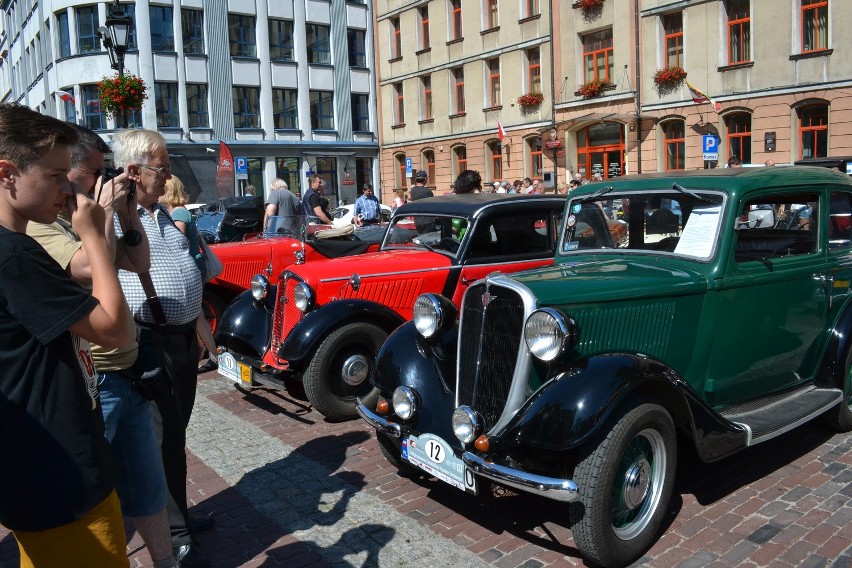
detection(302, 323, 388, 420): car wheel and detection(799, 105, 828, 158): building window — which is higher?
detection(799, 105, 828, 158): building window

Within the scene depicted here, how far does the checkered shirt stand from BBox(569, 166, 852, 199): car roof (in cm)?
282

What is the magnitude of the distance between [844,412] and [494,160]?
81.3 feet

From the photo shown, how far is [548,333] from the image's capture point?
338 centimetres

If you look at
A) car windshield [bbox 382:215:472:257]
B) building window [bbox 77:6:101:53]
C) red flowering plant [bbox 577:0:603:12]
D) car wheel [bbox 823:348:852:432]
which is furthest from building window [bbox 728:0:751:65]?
building window [bbox 77:6:101:53]

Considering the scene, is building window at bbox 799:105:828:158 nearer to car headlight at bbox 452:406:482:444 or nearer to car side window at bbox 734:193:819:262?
car side window at bbox 734:193:819:262

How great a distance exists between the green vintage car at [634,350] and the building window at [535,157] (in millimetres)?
21976

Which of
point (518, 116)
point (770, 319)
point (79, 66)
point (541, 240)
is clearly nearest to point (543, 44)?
point (518, 116)

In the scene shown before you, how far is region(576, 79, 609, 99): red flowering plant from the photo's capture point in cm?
2359

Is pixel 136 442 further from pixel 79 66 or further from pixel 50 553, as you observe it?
pixel 79 66

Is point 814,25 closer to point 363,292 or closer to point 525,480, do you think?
point 363,292

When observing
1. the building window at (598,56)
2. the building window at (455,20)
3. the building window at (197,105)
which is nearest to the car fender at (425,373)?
the building window at (598,56)

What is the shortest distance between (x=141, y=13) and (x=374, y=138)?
1172cm

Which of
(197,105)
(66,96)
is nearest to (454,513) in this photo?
(66,96)

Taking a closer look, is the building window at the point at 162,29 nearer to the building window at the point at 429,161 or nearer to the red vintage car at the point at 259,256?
the building window at the point at 429,161
